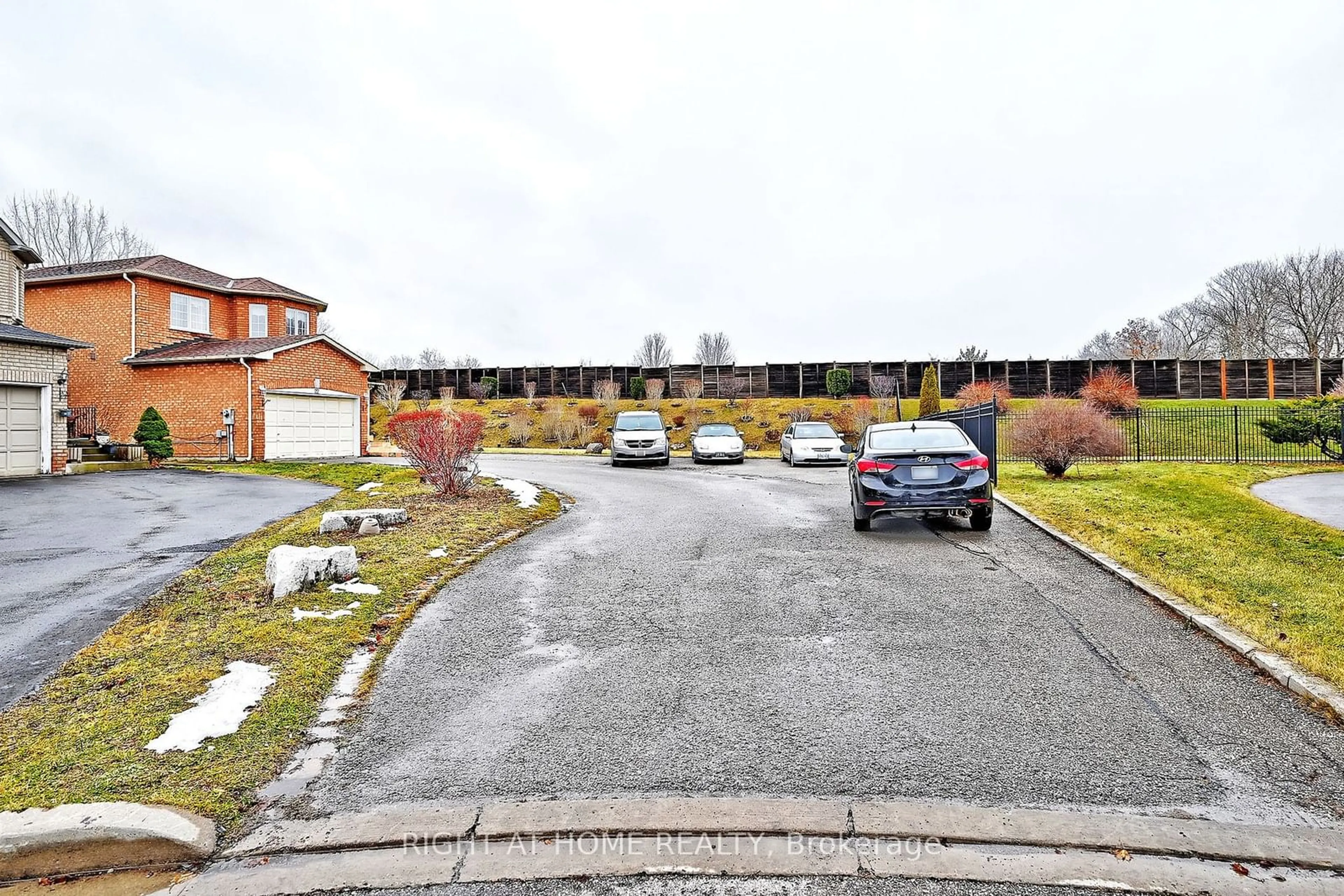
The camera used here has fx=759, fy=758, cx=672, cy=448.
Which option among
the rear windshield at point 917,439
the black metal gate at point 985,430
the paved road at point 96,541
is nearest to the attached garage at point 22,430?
the paved road at point 96,541

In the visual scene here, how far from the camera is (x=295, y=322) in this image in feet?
103

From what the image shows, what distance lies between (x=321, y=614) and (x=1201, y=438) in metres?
30.3

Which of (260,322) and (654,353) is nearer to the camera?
(260,322)

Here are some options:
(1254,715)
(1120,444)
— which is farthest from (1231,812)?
(1120,444)

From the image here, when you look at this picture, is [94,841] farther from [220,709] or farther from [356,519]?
[356,519]

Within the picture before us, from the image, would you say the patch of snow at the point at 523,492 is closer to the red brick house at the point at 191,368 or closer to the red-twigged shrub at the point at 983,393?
the red brick house at the point at 191,368

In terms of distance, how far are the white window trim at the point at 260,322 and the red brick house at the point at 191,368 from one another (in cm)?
96

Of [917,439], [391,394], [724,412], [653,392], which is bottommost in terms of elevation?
[917,439]

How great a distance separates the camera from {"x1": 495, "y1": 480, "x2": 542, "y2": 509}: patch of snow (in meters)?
12.9

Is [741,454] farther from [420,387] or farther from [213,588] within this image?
[420,387]

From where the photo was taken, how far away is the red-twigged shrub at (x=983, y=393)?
109 ft

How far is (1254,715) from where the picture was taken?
4.13 m

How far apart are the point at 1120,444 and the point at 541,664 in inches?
759

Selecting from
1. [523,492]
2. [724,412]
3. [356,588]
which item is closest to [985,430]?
[523,492]
